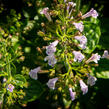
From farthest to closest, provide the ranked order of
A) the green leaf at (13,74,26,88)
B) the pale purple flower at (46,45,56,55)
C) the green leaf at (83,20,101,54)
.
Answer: the green leaf at (83,20,101,54)
the green leaf at (13,74,26,88)
the pale purple flower at (46,45,56,55)

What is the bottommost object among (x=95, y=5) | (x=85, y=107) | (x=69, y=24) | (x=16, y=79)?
(x=85, y=107)

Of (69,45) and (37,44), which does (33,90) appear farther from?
(69,45)

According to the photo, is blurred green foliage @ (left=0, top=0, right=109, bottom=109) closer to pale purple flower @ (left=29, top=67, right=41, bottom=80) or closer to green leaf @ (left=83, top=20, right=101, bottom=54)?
pale purple flower @ (left=29, top=67, right=41, bottom=80)

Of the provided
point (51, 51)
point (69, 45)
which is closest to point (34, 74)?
point (51, 51)

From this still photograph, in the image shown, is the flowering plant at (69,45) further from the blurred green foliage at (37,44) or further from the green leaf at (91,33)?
the blurred green foliage at (37,44)

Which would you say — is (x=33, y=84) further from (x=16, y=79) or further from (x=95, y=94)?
(x=95, y=94)

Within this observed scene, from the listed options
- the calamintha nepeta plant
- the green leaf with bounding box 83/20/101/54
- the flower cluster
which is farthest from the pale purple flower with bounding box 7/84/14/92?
the green leaf with bounding box 83/20/101/54

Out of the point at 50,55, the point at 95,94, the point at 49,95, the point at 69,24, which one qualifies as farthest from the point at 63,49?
the point at 95,94

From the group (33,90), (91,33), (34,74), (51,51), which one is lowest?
(33,90)
